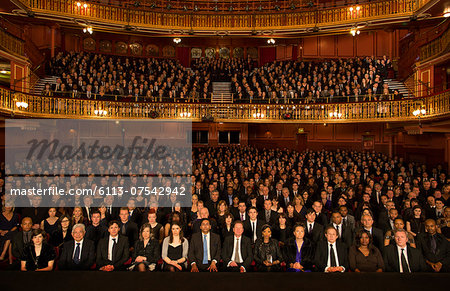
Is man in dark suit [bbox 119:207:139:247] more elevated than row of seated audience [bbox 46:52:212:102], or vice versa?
row of seated audience [bbox 46:52:212:102]

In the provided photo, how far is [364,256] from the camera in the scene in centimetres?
357

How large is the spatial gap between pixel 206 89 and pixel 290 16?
6.28 metres

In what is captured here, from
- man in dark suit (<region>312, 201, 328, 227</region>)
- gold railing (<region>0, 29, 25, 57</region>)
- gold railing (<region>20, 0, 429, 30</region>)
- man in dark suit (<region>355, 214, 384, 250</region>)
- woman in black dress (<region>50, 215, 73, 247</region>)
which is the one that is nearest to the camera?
man in dark suit (<region>355, 214, 384, 250</region>)

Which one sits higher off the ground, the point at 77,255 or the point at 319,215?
the point at 319,215

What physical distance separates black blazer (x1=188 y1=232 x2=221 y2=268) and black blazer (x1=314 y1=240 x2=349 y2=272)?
134 centimetres

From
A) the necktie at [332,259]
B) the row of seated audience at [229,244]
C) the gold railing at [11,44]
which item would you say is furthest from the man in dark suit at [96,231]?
the gold railing at [11,44]

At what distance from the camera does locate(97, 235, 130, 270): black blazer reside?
379 cm

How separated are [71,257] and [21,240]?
781 mm

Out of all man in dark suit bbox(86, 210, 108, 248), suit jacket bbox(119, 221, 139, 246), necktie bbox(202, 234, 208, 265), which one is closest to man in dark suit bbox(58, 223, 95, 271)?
man in dark suit bbox(86, 210, 108, 248)

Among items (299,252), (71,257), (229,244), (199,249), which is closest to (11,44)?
(71,257)

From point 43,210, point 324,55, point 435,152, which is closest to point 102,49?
point 324,55

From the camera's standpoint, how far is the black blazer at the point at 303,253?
3895 millimetres

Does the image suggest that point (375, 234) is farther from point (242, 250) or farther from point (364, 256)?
point (242, 250)

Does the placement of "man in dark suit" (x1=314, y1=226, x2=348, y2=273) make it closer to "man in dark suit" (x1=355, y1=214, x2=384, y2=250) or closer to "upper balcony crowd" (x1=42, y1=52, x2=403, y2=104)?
"man in dark suit" (x1=355, y1=214, x2=384, y2=250)
